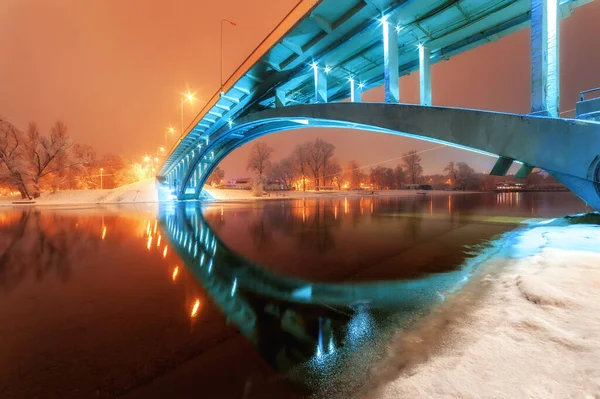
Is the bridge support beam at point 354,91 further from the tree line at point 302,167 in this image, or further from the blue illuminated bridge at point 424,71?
the tree line at point 302,167

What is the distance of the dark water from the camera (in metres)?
2.18

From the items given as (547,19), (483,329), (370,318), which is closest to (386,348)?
(370,318)

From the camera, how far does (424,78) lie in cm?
1045

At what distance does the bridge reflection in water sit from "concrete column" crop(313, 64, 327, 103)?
1034cm

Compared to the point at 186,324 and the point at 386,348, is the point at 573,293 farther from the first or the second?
the point at 186,324

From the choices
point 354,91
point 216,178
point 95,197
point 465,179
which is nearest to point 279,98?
point 354,91

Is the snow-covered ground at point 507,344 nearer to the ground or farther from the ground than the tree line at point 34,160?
nearer to the ground

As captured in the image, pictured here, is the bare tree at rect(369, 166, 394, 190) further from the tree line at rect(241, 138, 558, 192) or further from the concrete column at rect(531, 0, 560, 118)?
the concrete column at rect(531, 0, 560, 118)

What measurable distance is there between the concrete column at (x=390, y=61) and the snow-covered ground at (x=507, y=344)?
7.95 m

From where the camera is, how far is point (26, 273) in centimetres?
521

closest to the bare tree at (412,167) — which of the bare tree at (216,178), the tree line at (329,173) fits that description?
the tree line at (329,173)

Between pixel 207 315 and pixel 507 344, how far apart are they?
3299 millimetres

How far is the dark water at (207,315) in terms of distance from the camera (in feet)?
7.14

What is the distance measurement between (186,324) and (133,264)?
3501 millimetres
